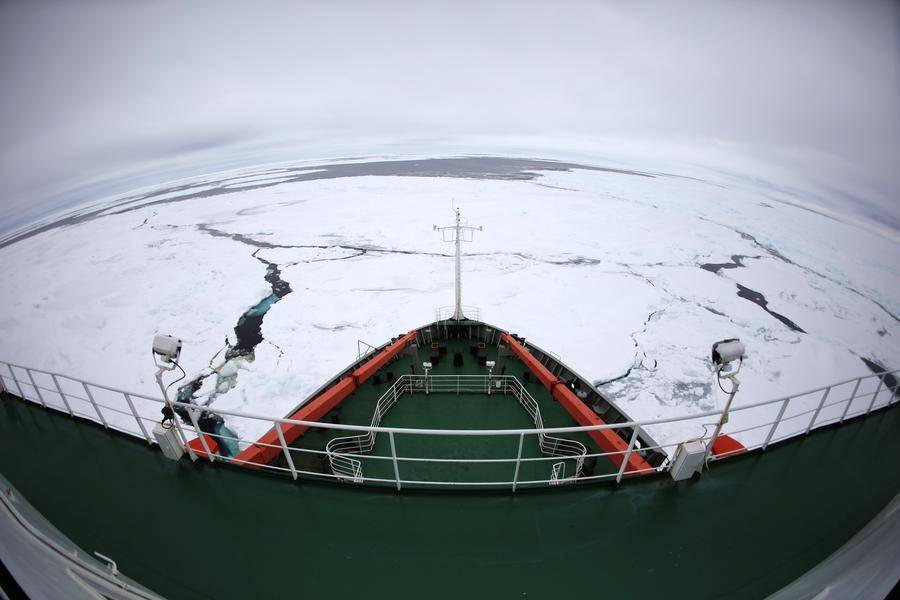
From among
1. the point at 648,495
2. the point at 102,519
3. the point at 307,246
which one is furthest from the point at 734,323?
the point at 307,246

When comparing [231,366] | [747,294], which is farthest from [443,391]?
[747,294]

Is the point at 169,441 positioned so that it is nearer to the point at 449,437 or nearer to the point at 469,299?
the point at 449,437

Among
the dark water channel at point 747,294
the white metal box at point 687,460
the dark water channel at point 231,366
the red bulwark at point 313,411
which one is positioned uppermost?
the white metal box at point 687,460

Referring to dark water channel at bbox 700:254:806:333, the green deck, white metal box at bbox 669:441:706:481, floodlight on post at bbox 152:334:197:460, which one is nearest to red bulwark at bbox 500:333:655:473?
white metal box at bbox 669:441:706:481

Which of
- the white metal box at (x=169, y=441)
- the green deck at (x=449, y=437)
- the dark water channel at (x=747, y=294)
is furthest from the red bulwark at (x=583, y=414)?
the dark water channel at (x=747, y=294)

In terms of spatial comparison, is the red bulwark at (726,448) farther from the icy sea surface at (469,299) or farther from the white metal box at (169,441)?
the icy sea surface at (469,299)

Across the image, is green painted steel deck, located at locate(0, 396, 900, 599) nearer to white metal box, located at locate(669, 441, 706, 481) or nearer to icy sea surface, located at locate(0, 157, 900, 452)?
white metal box, located at locate(669, 441, 706, 481)

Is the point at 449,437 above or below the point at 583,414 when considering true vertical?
below
